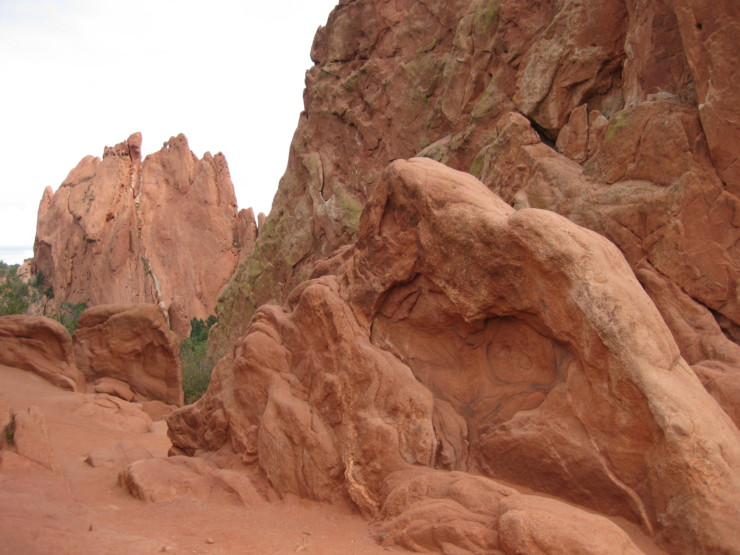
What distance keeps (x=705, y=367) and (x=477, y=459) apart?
11.0ft

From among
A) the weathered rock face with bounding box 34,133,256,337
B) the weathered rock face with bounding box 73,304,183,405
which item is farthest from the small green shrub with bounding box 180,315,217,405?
the weathered rock face with bounding box 34,133,256,337

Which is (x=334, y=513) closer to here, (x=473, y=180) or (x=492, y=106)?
(x=473, y=180)

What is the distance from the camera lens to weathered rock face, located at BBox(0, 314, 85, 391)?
19.9 meters

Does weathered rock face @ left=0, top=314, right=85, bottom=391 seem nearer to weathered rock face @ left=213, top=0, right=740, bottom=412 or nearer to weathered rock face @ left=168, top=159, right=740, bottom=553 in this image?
weathered rock face @ left=213, top=0, right=740, bottom=412

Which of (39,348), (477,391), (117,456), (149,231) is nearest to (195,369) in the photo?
(39,348)

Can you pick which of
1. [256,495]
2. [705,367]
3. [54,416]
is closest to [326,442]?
[256,495]

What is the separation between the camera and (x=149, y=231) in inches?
2028

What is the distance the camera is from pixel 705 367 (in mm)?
8438

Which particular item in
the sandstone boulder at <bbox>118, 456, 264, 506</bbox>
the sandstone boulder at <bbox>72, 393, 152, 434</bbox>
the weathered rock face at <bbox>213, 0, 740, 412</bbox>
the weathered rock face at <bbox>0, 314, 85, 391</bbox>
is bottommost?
the sandstone boulder at <bbox>72, 393, 152, 434</bbox>

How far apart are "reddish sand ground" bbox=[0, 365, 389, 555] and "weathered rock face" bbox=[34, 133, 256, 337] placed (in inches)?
1633

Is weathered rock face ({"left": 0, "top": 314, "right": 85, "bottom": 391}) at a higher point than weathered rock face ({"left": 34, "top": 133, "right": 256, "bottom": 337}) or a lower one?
lower

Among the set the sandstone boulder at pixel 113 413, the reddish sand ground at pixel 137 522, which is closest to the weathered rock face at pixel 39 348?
the sandstone boulder at pixel 113 413

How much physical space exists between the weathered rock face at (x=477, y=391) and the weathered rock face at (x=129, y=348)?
12.4 meters

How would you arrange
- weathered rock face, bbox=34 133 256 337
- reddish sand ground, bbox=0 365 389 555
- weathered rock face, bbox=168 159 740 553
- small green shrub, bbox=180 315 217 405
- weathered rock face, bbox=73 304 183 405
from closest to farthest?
reddish sand ground, bbox=0 365 389 555, weathered rock face, bbox=168 159 740 553, weathered rock face, bbox=73 304 183 405, small green shrub, bbox=180 315 217 405, weathered rock face, bbox=34 133 256 337
